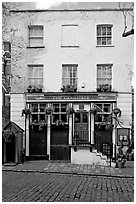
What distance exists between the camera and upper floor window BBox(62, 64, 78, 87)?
12930 mm

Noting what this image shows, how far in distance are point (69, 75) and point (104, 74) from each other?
63.4 inches

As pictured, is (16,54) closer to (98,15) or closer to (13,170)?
(98,15)

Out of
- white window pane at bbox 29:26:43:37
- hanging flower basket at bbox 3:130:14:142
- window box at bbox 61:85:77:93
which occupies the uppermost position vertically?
white window pane at bbox 29:26:43:37

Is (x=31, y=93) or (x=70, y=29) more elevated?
(x=70, y=29)

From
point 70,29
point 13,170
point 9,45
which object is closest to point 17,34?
point 9,45

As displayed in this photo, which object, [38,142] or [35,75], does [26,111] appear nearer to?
[38,142]

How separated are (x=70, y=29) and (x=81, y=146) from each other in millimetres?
5356

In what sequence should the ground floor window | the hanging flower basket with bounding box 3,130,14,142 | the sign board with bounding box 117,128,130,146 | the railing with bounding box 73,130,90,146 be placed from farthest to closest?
the ground floor window → the sign board with bounding box 117,128,130,146 → the railing with bounding box 73,130,90,146 → the hanging flower basket with bounding box 3,130,14,142

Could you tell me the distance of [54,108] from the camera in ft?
42.4

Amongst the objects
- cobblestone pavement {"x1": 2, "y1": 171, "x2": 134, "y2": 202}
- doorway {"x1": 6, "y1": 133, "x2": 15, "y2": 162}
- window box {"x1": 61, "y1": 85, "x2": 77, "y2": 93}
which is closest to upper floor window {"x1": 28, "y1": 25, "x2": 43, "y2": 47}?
window box {"x1": 61, "y1": 85, "x2": 77, "y2": 93}

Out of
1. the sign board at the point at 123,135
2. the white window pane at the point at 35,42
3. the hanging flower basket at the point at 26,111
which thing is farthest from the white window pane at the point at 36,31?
the sign board at the point at 123,135

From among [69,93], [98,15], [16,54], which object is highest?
[98,15]

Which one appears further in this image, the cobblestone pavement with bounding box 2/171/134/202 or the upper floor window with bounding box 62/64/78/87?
the upper floor window with bounding box 62/64/78/87

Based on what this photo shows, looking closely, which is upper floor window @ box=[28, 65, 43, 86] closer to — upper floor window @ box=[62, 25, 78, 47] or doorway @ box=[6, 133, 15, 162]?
upper floor window @ box=[62, 25, 78, 47]
